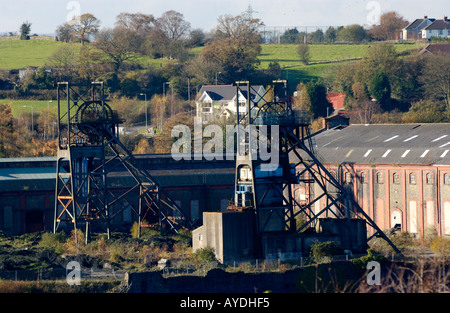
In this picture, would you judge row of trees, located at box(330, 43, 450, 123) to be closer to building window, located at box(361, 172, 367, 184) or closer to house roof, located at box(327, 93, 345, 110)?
house roof, located at box(327, 93, 345, 110)

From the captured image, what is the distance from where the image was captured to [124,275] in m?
43.6

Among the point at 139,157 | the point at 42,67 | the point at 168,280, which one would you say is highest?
the point at 42,67

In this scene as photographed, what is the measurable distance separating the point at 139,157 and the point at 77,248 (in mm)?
17466

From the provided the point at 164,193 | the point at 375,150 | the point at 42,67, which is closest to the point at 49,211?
the point at 164,193

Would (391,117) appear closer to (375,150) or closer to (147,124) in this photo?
(147,124)

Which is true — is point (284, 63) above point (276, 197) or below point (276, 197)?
above

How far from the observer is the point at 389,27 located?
160m

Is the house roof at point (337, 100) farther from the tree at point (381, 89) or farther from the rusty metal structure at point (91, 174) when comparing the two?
the rusty metal structure at point (91, 174)

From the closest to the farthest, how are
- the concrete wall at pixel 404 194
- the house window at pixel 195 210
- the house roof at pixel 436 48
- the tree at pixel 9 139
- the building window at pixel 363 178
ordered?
1. the concrete wall at pixel 404 194
2. the building window at pixel 363 178
3. the house window at pixel 195 210
4. the tree at pixel 9 139
5. the house roof at pixel 436 48

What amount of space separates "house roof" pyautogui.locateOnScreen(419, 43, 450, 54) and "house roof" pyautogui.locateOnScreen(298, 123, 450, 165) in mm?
59059

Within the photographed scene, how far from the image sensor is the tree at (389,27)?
157750mm

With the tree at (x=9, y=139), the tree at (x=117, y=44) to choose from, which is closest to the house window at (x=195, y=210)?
the tree at (x=9, y=139)

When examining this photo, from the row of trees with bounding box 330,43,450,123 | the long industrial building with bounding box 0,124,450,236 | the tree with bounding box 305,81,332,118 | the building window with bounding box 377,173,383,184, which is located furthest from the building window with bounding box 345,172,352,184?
the tree with bounding box 305,81,332,118
